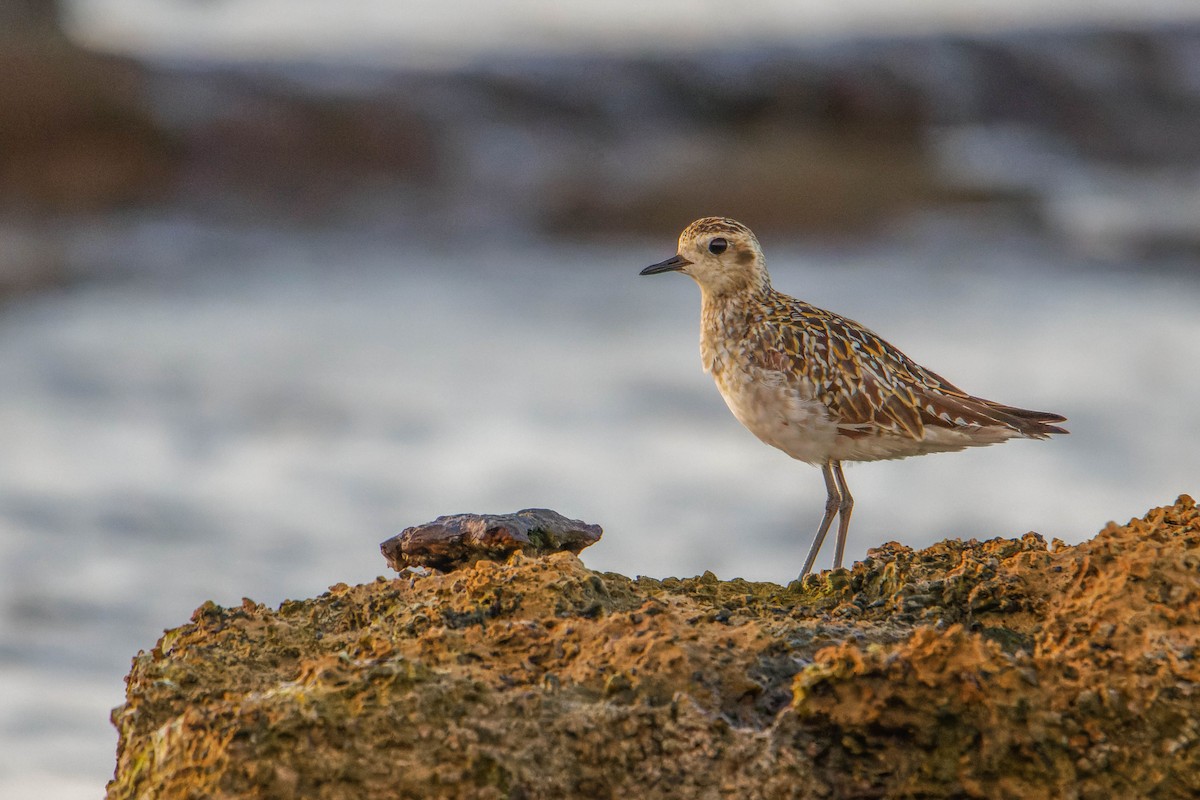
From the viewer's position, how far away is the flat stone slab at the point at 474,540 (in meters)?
4.96

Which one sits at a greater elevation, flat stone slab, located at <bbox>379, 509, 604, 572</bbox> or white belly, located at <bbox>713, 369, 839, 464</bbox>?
white belly, located at <bbox>713, 369, 839, 464</bbox>

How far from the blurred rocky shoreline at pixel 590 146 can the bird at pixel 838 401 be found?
18679mm

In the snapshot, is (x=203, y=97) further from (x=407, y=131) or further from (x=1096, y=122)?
(x=1096, y=122)

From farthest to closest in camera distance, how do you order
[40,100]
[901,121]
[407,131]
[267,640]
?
[901,121] → [407,131] → [40,100] → [267,640]

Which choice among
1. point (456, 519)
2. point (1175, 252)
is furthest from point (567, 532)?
point (1175, 252)

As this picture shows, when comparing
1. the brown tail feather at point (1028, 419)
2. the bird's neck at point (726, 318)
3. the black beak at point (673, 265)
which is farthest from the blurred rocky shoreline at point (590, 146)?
the brown tail feather at point (1028, 419)

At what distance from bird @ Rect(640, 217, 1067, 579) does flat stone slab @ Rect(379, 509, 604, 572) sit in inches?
59.4

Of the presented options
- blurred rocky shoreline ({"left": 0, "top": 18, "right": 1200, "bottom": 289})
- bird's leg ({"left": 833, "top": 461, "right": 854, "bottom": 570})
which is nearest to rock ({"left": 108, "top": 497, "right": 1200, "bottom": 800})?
bird's leg ({"left": 833, "top": 461, "right": 854, "bottom": 570})

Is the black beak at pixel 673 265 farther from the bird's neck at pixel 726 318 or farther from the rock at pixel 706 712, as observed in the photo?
the rock at pixel 706 712

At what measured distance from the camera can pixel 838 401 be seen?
6.46 metres

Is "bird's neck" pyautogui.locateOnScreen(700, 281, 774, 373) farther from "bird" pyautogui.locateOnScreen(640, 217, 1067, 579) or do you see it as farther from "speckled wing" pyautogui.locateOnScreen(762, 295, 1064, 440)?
"speckled wing" pyautogui.locateOnScreen(762, 295, 1064, 440)

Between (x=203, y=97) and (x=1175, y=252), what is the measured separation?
747 inches

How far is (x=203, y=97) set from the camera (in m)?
30.4

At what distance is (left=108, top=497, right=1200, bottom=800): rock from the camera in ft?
11.4
